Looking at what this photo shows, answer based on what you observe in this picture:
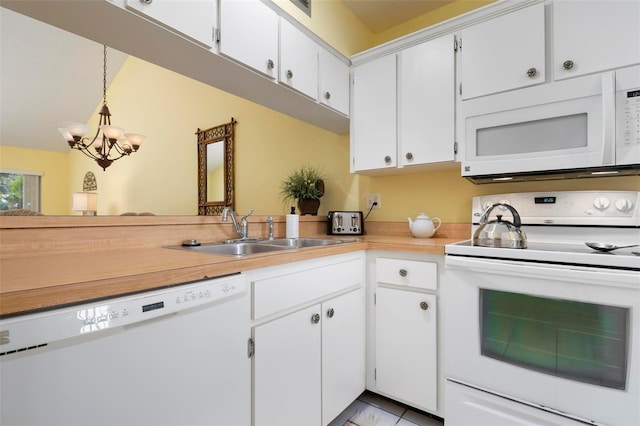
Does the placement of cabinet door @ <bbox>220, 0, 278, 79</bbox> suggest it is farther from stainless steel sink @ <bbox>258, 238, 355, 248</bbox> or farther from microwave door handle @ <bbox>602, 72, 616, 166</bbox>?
microwave door handle @ <bbox>602, 72, 616, 166</bbox>

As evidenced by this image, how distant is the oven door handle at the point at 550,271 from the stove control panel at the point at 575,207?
54 cm

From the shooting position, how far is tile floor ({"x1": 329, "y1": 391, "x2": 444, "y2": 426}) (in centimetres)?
153

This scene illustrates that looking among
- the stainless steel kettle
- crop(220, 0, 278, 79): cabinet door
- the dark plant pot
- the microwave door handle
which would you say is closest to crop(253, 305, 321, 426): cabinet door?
the stainless steel kettle

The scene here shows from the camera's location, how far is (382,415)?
1.59m

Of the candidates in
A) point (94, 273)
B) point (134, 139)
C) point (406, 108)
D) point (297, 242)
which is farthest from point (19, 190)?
point (406, 108)

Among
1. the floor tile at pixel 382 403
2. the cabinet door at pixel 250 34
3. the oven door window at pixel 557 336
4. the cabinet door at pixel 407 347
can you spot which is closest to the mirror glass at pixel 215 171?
the cabinet door at pixel 250 34

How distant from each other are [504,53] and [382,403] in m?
2.03

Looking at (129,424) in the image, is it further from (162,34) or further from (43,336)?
(162,34)

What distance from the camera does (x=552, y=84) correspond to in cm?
138

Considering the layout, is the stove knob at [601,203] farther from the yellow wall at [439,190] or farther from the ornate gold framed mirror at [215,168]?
the ornate gold framed mirror at [215,168]

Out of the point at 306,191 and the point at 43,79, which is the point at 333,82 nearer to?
the point at 306,191

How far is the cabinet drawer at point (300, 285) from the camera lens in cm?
106

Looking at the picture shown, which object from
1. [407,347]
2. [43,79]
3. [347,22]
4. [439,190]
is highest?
[43,79]

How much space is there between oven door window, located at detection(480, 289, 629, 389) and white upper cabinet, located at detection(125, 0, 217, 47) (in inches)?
63.6
